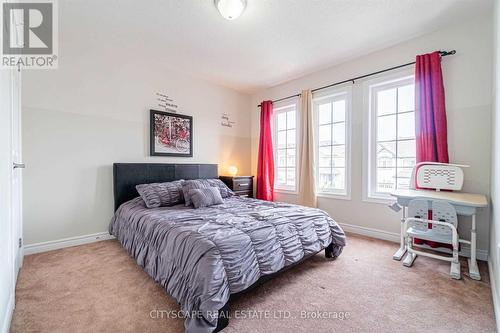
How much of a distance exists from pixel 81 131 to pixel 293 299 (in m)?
3.08

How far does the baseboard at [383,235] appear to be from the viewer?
7.57 feet

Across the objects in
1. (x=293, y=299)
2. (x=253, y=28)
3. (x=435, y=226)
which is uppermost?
(x=253, y=28)

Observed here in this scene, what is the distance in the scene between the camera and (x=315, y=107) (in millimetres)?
3771

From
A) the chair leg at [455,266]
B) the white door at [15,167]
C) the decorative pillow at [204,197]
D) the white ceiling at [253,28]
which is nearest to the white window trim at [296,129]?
the white ceiling at [253,28]

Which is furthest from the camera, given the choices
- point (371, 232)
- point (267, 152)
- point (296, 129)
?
point (267, 152)

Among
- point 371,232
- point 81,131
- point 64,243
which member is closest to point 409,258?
point 371,232

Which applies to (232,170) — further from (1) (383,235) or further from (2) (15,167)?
(2) (15,167)

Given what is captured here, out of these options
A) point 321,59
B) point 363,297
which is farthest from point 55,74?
point 363,297

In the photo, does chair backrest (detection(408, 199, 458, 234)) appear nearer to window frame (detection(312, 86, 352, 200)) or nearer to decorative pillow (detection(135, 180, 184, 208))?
window frame (detection(312, 86, 352, 200))

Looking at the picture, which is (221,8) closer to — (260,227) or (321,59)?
(321,59)

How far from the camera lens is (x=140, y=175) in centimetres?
313

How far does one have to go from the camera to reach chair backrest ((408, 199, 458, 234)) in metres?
2.04

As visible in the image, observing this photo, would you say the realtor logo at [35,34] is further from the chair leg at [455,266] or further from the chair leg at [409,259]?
the chair leg at [455,266]

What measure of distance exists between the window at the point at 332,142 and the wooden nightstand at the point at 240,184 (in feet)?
4.18
